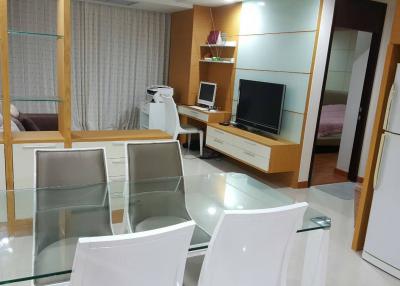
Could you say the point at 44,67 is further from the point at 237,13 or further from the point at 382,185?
the point at 382,185

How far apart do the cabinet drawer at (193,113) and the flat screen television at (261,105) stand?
1.80ft

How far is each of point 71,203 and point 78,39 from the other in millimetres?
4670

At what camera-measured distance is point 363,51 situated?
452cm

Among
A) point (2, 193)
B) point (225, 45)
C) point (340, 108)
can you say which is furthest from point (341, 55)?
Answer: point (2, 193)

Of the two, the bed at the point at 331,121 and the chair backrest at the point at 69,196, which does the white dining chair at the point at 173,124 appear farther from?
the chair backrest at the point at 69,196

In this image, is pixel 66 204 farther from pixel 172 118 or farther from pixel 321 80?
pixel 172 118

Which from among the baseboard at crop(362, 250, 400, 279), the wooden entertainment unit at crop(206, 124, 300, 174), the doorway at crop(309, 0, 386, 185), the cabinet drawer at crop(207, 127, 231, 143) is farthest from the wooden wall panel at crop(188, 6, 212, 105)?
the baseboard at crop(362, 250, 400, 279)

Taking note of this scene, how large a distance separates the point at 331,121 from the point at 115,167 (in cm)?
430

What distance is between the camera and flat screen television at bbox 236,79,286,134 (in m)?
4.36

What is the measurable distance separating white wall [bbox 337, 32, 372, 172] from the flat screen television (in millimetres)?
1120

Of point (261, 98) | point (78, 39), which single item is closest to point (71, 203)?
point (261, 98)

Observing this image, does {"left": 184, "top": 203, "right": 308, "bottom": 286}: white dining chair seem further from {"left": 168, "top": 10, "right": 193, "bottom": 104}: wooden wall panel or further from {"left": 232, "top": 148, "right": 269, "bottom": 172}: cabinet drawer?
{"left": 168, "top": 10, "right": 193, "bottom": 104}: wooden wall panel

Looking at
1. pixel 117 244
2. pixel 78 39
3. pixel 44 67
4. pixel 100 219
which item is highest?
pixel 78 39

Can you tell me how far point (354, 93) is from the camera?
4.67m
